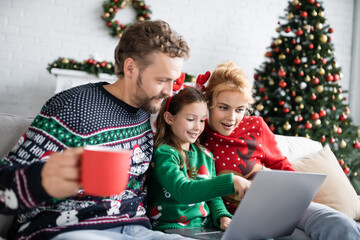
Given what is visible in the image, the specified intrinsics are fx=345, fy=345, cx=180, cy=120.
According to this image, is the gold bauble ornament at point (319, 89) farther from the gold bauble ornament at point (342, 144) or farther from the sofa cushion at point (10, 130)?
the sofa cushion at point (10, 130)

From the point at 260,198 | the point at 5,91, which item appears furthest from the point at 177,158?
the point at 5,91

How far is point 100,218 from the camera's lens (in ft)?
3.63

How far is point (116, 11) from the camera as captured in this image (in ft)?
13.2

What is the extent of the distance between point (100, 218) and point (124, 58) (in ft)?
1.96

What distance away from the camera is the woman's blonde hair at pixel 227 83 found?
5.42ft

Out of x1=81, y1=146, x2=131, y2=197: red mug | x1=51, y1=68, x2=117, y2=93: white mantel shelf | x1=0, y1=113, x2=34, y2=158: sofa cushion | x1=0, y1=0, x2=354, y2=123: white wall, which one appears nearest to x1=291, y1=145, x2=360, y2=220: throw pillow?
x1=0, y1=113, x2=34, y2=158: sofa cushion

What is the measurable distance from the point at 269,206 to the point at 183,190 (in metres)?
0.29

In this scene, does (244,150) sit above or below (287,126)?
above

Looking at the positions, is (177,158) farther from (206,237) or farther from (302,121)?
(302,121)

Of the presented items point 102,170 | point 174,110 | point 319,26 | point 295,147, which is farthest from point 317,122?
point 102,170

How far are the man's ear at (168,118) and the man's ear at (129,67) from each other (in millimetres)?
301

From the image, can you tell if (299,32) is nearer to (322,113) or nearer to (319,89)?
(319,89)

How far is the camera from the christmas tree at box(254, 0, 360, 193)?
130 inches

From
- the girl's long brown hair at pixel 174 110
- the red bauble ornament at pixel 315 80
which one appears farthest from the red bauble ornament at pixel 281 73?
the girl's long brown hair at pixel 174 110
